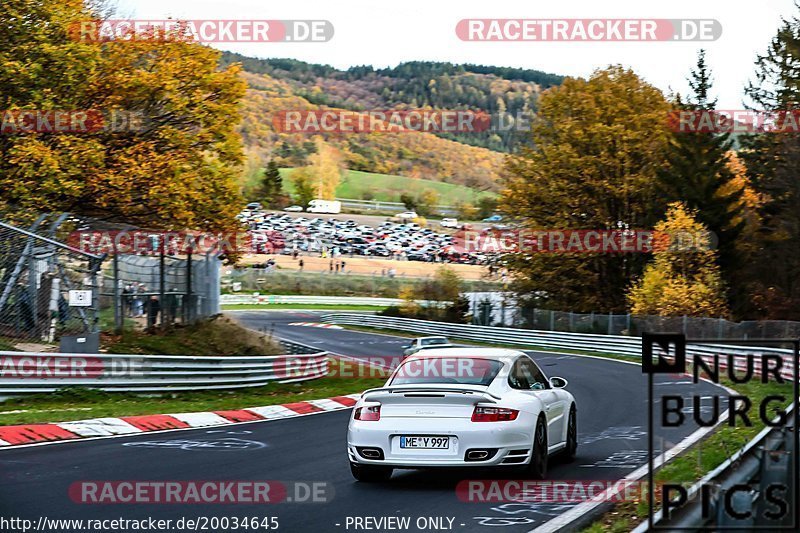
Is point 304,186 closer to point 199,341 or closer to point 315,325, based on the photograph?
point 315,325

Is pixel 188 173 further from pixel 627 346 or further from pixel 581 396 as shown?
pixel 627 346

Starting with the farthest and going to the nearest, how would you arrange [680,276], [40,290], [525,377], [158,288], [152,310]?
[680,276], [158,288], [152,310], [40,290], [525,377]

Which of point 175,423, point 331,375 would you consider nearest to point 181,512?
point 175,423

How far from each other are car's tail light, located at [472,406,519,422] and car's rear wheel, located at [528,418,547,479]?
467 millimetres

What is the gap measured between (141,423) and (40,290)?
6212mm

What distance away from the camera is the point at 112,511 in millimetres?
9141

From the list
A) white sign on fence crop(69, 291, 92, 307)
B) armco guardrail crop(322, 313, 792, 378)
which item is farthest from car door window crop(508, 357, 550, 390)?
armco guardrail crop(322, 313, 792, 378)

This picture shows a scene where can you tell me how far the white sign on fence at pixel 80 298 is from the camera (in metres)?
21.6

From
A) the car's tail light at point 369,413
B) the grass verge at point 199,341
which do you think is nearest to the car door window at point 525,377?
the car's tail light at point 369,413

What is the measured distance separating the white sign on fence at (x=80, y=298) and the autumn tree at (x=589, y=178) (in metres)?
35.5

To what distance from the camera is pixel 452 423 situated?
10484 millimetres

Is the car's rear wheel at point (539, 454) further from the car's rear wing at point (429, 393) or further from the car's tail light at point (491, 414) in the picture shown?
the car's rear wing at point (429, 393)

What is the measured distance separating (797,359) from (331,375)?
29.4m

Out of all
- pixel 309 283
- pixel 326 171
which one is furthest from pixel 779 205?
pixel 326 171
